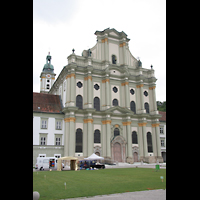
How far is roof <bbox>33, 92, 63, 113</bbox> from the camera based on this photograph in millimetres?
38578

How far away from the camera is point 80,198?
33.6ft

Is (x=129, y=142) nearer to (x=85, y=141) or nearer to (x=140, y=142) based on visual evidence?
(x=140, y=142)

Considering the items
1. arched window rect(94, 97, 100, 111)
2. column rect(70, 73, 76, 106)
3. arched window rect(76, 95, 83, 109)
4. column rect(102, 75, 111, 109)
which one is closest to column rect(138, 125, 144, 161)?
column rect(102, 75, 111, 109)

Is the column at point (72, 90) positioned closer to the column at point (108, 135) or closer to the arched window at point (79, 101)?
the arched window at point (79, 101)

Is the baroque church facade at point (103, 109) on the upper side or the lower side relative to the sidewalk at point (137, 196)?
upper

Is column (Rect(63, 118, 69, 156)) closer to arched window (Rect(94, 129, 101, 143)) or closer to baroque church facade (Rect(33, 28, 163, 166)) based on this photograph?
baroque church facade (Rect(33, 28, 163, 166))

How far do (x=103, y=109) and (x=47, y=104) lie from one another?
36.5 ft

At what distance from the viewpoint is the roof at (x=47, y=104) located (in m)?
38.6

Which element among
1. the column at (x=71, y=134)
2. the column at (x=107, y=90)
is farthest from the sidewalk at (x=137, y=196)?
the column at (x=107, y=90)

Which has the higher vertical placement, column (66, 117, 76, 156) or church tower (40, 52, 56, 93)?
church tower (40, 52, 56, 93)
